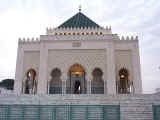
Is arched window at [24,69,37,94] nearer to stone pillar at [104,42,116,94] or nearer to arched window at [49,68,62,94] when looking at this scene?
arched window at [49,68,62,94]

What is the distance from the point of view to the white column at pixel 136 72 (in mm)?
15523

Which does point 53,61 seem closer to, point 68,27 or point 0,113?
point 68,27

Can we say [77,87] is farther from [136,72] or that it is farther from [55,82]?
[136,72]

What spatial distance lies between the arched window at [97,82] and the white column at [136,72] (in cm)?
272

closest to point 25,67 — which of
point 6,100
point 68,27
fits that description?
point 68,27

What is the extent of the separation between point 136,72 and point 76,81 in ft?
17.3

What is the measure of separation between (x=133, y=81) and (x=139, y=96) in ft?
16.5

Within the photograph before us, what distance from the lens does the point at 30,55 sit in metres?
17.0

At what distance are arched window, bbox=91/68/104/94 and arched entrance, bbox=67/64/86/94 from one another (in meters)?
0.89

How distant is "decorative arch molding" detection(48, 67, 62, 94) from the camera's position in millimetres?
16828

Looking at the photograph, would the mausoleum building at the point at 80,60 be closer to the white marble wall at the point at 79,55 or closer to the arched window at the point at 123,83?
the white marble wall at the point at 79,55

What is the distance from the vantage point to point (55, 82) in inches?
683

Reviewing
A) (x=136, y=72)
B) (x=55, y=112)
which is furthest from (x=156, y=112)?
(x=136, y=72)

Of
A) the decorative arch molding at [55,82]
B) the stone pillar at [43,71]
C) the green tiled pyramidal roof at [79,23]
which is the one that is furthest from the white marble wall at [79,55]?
the green tiled pyramidal roof at [79,23]
